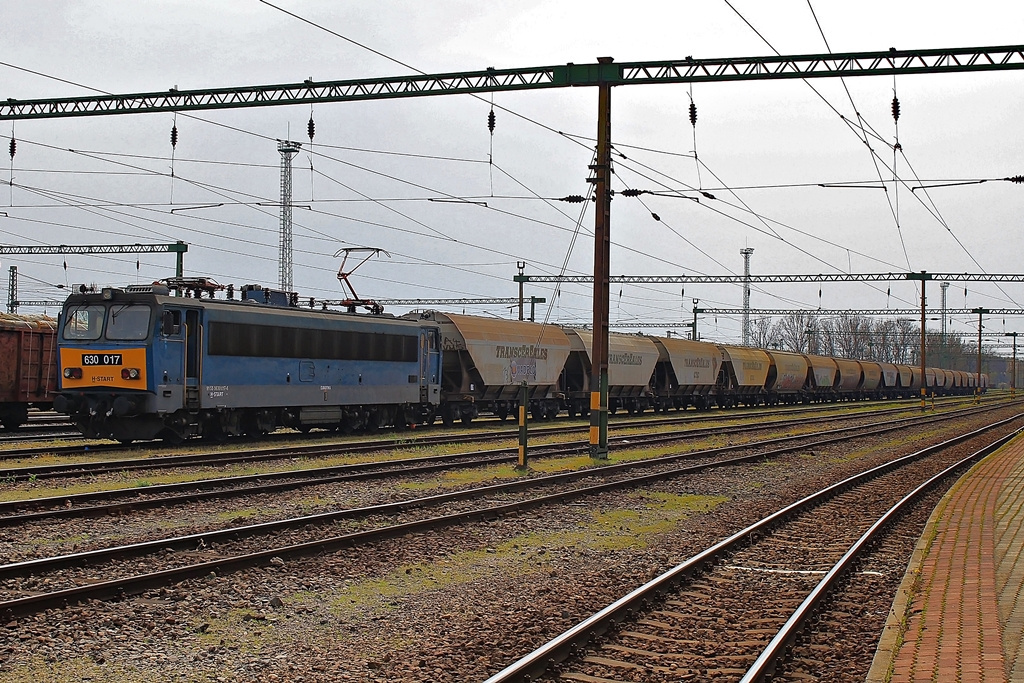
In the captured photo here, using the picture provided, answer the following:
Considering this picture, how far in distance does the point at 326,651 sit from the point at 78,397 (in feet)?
52.6

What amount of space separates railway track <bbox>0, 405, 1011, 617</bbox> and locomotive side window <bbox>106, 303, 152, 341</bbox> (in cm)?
909

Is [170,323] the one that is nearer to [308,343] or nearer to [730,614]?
[308,343]

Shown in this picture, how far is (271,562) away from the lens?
32.4 ft

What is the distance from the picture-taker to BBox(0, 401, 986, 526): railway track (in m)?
12.6

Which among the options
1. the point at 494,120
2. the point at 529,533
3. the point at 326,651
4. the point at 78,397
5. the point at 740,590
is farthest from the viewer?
the point at 494,120

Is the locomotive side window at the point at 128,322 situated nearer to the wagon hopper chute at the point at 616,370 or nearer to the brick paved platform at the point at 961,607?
the brick paved platform at the point at 961,607

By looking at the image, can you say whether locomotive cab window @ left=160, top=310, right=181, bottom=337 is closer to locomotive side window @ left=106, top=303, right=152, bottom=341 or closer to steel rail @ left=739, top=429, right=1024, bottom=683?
locomotive side window @ left=106, top=303, right=152, bottom=341

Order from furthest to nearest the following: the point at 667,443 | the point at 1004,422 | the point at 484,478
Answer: the point at 1004,422 < the point at 667,443 < the point at 484,478

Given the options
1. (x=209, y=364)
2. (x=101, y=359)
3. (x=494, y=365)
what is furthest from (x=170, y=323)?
(x=494, y=365)

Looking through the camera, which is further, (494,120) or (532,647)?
(494,120)

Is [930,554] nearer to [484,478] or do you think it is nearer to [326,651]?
[326,651]

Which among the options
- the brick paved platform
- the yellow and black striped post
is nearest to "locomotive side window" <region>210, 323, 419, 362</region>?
the yellow and black striped post

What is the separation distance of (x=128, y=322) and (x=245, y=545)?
1174cm

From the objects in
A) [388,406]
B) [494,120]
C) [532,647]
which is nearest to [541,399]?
[388,406]
